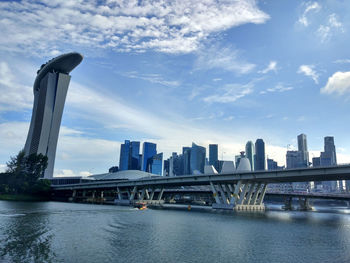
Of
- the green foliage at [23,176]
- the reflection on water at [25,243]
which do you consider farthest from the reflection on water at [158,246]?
the green foliage at [23,176]

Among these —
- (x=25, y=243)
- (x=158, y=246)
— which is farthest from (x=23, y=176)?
(x=158, y=246)

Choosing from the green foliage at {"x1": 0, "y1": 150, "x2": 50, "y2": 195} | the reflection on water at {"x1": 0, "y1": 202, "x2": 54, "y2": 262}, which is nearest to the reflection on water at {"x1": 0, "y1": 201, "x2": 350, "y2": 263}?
the reflection on water at {"x1": 0, "y1": 202, "x2": 54, "y2": 262}

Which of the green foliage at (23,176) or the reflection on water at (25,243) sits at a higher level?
the green foliage at (23,176)

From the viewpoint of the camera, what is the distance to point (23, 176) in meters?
162

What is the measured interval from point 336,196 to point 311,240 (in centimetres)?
14635

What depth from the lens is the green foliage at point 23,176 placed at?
159125 millimetres

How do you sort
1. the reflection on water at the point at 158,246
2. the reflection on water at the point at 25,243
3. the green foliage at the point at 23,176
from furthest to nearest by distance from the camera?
the green foliage at the point at 23,176
the reflection on water at the point at 158,246
the reflection on water at the point at 25,243

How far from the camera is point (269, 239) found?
145ft

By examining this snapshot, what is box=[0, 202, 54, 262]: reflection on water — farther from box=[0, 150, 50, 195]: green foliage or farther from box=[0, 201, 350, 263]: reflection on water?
box=[0, 150, 50, 195]: green foliage

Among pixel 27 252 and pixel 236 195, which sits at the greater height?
pixel 236 195

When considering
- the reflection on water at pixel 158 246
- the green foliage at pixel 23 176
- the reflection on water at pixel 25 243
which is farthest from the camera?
the green foliage at pixel 23 176

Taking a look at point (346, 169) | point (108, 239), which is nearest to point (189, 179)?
point (346, 169)

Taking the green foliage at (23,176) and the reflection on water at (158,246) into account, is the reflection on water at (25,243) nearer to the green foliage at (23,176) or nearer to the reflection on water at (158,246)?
the reflection on water at (158,246)

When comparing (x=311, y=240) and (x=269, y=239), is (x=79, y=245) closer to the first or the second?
(x=269, y=239)
